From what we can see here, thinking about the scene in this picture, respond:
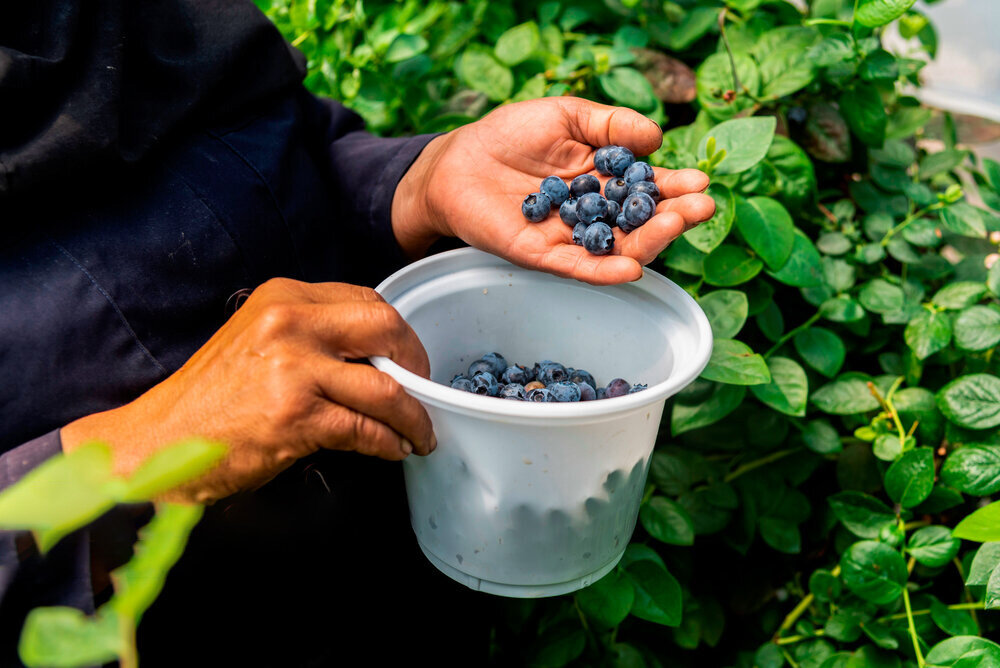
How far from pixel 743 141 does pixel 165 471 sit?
105 centimetres

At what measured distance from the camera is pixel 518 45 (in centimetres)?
143

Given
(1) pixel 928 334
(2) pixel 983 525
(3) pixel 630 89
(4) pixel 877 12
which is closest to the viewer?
(2) pixel 983 525

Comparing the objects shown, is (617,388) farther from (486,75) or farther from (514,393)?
(486,75)

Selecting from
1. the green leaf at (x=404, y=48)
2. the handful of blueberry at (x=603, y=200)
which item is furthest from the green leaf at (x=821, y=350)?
the green leaf at (x=404, y=48)

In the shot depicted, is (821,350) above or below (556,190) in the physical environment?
below

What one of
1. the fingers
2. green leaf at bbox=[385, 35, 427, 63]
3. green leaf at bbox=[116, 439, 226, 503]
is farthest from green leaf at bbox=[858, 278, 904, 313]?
green leaf at bbox=[116, 439, 226, 503]

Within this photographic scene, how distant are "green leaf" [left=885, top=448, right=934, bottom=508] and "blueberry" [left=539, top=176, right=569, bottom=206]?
2.18ft

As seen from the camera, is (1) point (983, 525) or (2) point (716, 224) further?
(2) point (716, 224)

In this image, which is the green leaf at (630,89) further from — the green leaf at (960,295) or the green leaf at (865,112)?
the green leaf at (960,295)

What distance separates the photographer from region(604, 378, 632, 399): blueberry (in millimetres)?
1023

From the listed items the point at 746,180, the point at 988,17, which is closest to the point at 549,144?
the point at 746,180

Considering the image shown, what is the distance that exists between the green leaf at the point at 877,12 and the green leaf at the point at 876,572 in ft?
2.60

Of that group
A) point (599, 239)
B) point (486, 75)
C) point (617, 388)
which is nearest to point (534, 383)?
point (617, 388)

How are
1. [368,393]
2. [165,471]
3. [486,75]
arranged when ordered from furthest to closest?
[486,75], [368,393], [165,471]
